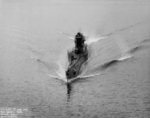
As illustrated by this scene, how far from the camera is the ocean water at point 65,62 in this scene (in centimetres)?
4291

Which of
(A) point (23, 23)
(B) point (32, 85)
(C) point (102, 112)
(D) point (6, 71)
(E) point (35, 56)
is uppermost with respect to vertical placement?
(A) point (23, 23)

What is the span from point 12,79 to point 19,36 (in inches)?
1084

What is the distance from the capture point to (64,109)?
138 ft

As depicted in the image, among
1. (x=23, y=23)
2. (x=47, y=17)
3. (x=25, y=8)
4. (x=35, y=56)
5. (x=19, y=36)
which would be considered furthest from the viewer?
(x=25, y=8)

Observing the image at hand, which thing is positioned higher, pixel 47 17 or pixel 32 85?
pixel 47 17

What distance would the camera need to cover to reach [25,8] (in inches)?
4877

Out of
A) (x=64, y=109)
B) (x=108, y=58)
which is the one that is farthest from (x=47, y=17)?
(x=64, y=109)

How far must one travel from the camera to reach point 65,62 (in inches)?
2276

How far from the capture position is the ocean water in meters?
42.9

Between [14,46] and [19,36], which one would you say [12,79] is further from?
[19,36]

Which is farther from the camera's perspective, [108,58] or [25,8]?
[25,8]

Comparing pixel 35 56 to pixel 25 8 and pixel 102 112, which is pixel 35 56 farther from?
pixel 25 8

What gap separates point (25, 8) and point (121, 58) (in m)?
73.4

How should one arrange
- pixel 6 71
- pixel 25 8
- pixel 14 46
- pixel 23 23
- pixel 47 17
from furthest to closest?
pixel 25 8 < pixel 47 17 < pixel 23 23 < pixel 14 46 < pixel 6 71
